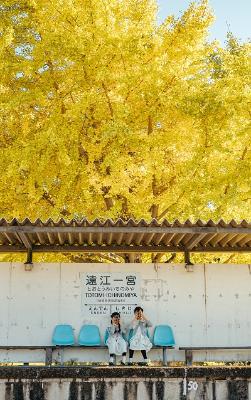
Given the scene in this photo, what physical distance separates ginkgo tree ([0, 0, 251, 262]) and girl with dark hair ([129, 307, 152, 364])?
3561 mm

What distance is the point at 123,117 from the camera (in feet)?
49.7

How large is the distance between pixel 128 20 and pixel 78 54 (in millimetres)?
2134

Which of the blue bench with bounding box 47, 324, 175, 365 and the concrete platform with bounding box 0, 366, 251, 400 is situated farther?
the blue bench with bounding box 47, 324, 175, 365

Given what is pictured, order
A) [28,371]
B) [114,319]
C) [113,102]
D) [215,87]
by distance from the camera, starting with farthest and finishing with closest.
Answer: [113,102] < [215,87] < [114,319] < [28,371]

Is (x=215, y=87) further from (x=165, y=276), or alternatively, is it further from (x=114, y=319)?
(x=114, y=319)

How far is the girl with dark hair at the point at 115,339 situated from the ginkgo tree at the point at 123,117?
12.1 ft

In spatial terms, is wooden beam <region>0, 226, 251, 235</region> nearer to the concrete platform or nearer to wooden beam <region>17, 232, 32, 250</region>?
wooden beam <region>17, 232, 32, 250</region>

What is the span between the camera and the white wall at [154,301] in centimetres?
1191

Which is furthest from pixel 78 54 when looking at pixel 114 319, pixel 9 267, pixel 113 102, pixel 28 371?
pixel 28 371

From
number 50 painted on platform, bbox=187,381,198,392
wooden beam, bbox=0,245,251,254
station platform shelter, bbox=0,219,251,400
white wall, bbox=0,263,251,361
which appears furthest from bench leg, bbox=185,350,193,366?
number 50 painted on platform, bbox=187,381,198,392

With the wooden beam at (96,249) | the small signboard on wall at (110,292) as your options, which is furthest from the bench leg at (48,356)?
the wooden beam at (96,249)

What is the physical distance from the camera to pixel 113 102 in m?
15.7

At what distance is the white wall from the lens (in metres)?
11.9

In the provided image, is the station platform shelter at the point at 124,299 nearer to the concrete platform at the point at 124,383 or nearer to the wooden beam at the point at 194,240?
the wooden beam at the point at 194,240
